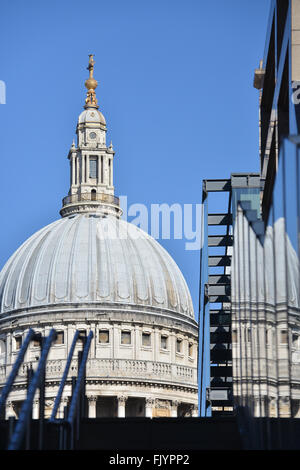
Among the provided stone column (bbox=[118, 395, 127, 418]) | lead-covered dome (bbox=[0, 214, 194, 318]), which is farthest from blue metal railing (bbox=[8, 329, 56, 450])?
lead-covered dome (bbox=[0, 214, 194, 318])

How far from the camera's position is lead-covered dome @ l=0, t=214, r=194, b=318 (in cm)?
11562

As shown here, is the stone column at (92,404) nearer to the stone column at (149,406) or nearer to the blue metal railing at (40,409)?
the stone column at (149,406)

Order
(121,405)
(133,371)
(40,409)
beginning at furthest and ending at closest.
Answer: (133,371)
(121,405)
(40,409)

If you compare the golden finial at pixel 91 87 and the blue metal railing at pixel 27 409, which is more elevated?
the golden finial at pixel 91 87

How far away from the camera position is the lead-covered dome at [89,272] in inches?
4552

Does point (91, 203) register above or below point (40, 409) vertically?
above

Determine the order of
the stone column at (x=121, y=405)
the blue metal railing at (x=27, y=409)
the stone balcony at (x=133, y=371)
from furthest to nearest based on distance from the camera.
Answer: the stone balcony at (x=133, y=371) → the stone column at (x=121, y=405) → the blue metal railing at (x=27, y=409)

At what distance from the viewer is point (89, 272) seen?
386 feet

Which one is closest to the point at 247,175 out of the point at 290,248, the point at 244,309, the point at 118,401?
the point at 244,309

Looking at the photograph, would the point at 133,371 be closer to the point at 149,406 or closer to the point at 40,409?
the point at 149,406

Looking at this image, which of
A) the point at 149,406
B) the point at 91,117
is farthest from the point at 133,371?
the point at 91,117

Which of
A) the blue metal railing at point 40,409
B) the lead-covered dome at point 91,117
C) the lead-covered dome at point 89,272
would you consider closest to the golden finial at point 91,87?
the lead-covered dome at point 91,117

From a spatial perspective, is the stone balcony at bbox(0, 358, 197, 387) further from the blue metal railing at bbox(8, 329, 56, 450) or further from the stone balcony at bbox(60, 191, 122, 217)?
the blue metal railing at bbox(8, 329, 56, 450)

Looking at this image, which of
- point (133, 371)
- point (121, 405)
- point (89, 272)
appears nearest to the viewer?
point (121, 405)
